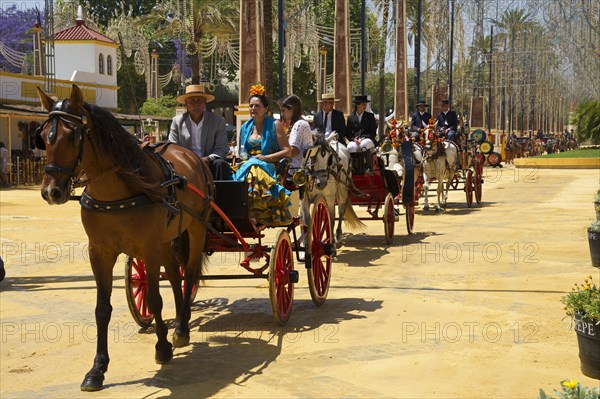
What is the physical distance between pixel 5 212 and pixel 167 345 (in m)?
15.5

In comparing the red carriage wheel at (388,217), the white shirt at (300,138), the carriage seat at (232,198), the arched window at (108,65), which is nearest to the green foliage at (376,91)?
the arched window at (108,65)

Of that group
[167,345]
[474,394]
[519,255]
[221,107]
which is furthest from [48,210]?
[221,107]

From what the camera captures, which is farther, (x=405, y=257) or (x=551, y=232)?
(x=551, y=232)

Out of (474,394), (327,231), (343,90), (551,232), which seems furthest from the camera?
(343,90)

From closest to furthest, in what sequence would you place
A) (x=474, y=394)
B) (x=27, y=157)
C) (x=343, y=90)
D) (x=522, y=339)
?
(x=474, y=394) → (x=522, y=339) → (x=27, y=157) → (x=343, y=90)

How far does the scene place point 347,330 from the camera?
333 inches

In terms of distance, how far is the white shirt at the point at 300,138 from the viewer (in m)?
11.1

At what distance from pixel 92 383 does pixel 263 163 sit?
3056 mm

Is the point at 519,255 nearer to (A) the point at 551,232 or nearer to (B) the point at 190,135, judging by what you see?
(A) the point at 551,232

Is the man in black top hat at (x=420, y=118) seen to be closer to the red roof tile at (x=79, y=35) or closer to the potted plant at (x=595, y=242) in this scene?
the potted plant at (x=595, y=242)

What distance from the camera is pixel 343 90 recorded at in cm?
3700

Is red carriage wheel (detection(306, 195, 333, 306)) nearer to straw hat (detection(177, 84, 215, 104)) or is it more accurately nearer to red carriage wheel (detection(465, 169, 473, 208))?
straw hat (detection(177, 84, 215, 104))

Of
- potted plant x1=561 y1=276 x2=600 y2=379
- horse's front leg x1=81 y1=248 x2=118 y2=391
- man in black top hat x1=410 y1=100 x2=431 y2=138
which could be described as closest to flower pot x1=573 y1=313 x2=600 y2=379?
potted plant x1=561 y1=276 x2=600 y2=379

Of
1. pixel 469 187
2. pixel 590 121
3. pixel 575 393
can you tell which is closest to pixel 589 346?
pixel 575 393
